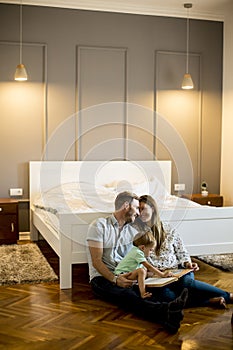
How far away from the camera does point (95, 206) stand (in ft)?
15.3

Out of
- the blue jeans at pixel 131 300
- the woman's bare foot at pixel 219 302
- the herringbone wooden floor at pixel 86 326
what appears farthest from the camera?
the woman's bare foot at pixel 219 302

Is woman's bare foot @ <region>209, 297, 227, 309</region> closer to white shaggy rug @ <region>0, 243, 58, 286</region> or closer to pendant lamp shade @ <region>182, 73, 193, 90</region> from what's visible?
white shaggy rug @ <region>0, 243, 58, 286</region>

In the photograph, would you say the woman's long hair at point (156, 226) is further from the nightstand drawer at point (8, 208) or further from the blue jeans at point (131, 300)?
the nightstand drawer at point (8, 208)

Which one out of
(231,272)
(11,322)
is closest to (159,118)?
(231,272)

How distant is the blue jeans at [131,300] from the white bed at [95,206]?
354mm

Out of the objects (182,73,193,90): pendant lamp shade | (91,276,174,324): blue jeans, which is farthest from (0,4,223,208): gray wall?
(91,276,174,324): blue jeans

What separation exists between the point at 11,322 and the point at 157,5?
Result: 4051 mm

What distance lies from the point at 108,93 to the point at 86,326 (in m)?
3.41

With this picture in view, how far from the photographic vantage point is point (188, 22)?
6.20m

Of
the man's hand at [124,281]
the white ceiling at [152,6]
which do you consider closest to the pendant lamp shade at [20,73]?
the white ceiling at [152,6]

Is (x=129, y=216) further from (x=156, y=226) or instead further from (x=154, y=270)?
(x=154, y=270)

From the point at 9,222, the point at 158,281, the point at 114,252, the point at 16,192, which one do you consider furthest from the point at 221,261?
the point at 16,192

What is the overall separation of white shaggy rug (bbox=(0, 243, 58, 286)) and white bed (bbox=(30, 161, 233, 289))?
0.71ft

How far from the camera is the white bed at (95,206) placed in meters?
3.91
